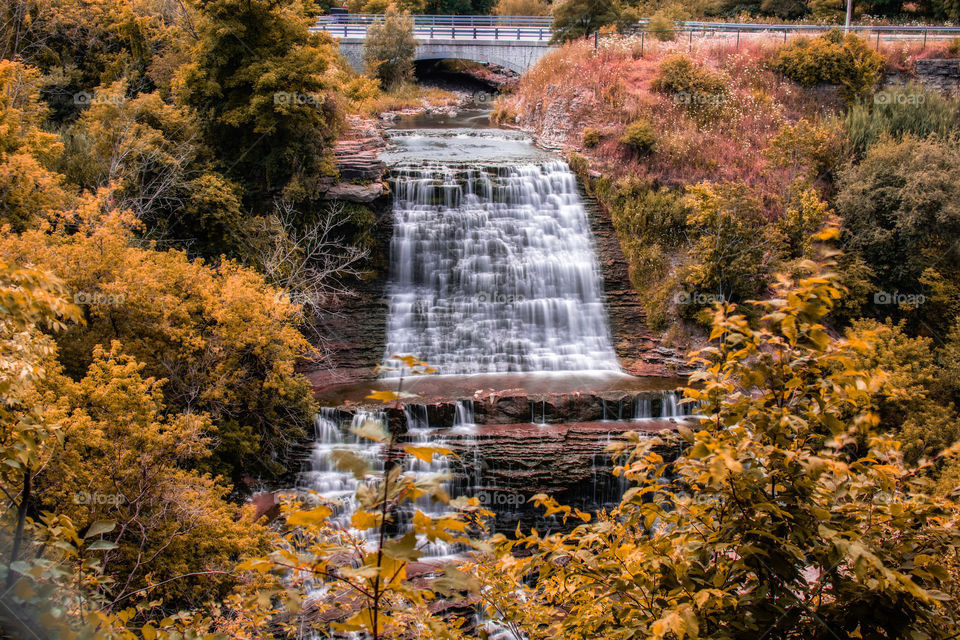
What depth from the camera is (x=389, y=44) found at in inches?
1348

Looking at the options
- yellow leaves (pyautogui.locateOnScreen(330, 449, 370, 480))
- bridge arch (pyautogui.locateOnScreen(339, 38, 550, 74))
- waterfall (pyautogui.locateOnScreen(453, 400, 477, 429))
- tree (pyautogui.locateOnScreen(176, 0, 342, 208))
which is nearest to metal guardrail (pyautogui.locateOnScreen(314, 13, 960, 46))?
bridge arch (pyautogui.locateOnScreen(339, 38, 550, 74))

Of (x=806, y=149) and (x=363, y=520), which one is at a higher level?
(x=806, y=149)

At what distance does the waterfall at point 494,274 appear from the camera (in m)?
17.5

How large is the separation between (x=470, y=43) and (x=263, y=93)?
68.7 feet

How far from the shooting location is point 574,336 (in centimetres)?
1808

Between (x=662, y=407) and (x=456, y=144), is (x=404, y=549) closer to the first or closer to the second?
(x=662, y=407)

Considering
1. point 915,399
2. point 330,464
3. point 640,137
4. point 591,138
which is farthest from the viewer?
point 591,138

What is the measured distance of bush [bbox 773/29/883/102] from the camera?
22875 millimetres

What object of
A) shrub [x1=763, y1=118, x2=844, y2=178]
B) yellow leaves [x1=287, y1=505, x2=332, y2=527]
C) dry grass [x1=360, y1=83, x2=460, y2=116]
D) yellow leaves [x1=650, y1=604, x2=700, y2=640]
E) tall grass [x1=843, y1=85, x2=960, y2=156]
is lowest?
yellow leaves [x1=650, y1=604, x2=700, y2=640]

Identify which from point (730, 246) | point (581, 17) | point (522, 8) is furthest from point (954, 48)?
point (522, 8)

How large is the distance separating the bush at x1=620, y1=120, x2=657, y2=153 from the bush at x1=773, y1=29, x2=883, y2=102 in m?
7.39

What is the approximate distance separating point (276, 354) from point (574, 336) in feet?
28.2

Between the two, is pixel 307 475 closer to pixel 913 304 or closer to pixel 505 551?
pixel 505 551

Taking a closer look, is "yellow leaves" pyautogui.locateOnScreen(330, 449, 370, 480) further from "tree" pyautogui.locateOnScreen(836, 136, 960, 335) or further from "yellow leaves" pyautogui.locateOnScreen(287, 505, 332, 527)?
"tree" pyautogui.locateOnScreen(836, 136, 960, 335)
